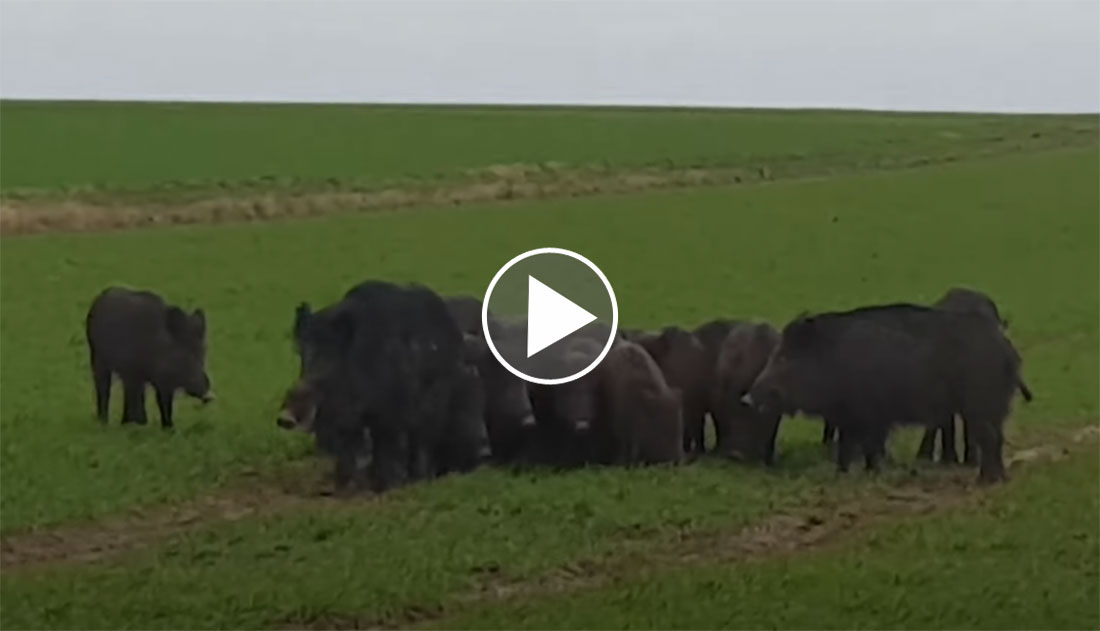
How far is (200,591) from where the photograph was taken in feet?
29.1

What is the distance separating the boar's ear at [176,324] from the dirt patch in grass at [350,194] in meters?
18.9

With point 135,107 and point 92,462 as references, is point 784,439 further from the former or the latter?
point 135,107

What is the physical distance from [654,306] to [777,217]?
11596 mm

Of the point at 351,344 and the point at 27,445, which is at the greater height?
the point at 351,344

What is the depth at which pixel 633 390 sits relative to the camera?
1266 centimetres

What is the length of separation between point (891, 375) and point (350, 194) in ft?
86.4

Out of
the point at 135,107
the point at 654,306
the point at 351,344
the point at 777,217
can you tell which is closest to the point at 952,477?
the point at 351,344

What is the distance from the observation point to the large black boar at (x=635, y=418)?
492 inches

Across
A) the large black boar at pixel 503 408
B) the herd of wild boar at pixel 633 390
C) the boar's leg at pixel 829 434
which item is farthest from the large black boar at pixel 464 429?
the boar's leg at pixel 829 434

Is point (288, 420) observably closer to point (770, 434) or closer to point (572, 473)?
point (572, 473)

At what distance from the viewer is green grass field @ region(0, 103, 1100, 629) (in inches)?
346

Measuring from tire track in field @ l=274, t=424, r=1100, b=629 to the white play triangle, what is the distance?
270 centimetres

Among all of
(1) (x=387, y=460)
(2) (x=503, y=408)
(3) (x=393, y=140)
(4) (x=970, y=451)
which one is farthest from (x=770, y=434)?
(3) (x=393, y=140)

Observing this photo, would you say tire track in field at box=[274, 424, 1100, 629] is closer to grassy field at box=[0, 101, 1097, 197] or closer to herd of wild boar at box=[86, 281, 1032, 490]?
herd of wild boar at box=[86, 281, 1032, 490]
